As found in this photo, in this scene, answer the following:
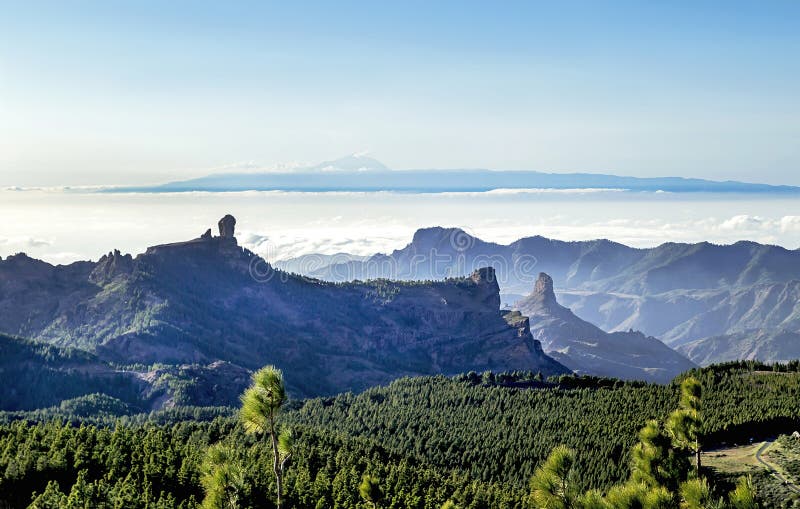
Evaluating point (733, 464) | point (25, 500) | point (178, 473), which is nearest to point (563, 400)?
point (733, 464)

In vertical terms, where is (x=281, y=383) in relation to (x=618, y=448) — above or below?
above

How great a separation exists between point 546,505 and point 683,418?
64.9 ft

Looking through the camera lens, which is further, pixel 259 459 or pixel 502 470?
pixel 502 470

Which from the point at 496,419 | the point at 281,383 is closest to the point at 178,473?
the point at 281,383

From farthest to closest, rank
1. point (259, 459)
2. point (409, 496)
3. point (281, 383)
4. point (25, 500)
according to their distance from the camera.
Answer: point (259, 459)
point (409, 496)
point (25, 500)
point (281, 383)

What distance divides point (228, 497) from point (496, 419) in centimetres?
14620

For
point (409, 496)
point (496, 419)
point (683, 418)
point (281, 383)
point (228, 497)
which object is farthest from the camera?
point (496, 419)

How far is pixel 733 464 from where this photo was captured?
117 metres

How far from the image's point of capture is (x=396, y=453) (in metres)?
166

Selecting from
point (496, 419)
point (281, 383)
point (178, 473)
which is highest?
point (281, 383)

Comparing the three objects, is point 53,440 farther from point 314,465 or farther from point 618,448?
point 618,448

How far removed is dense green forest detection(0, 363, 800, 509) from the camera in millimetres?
99250

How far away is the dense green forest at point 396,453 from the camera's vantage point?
3907 inches

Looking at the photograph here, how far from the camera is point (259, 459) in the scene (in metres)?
129
